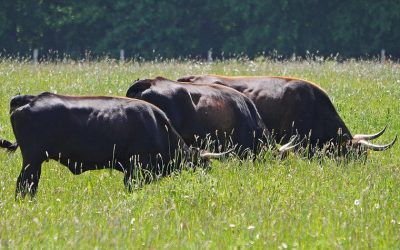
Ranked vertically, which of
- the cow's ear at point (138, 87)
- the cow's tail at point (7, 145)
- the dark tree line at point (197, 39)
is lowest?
the dark tree line at point (197, 39)

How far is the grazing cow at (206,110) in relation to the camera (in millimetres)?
11656

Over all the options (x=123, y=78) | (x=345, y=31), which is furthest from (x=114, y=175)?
(x=345, y=31)

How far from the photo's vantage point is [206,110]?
12.2 meters

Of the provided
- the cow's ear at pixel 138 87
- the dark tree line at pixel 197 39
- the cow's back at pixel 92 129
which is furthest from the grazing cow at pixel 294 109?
the dark tree line at pixel 197 39

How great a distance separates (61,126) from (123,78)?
9.60 metres

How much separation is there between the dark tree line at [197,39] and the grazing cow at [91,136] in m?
34.0

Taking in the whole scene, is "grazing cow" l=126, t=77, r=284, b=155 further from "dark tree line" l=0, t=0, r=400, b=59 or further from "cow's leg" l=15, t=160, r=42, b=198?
"dark tree line" l=0, t=0, r=400, b=59

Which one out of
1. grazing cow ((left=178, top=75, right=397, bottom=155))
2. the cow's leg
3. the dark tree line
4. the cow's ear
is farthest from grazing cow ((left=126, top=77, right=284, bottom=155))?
the dark tree line

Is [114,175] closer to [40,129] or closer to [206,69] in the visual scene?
[40,129]

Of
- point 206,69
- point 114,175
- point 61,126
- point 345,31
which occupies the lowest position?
point 345,31

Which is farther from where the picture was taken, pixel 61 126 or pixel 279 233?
pixel 61 126

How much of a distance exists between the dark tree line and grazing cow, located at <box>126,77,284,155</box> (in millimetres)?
31770

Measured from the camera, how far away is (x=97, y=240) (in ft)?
21.2

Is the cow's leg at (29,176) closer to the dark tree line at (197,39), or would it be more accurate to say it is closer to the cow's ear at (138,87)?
the cow's ear at (138,87)
